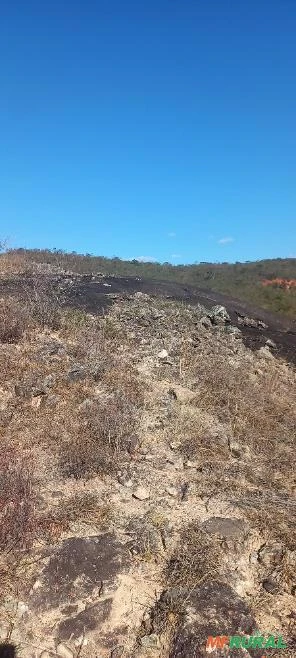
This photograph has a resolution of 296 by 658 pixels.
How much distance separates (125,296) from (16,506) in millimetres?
8077

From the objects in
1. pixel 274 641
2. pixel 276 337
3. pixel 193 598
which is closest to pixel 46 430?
pixel 193 598

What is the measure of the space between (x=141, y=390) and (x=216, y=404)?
3.47 feet

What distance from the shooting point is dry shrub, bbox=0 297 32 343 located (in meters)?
7.73

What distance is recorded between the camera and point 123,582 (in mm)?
3447

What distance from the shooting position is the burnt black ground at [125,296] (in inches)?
404

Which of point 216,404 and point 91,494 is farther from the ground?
point 216,404

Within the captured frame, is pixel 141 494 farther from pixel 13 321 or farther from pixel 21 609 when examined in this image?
pixel 13 321

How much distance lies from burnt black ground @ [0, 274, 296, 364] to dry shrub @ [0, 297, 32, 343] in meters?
1.50

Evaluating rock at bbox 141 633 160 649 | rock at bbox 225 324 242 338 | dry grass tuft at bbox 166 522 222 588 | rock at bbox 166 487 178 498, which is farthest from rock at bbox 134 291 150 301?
rock at bbox 141 633 160 649

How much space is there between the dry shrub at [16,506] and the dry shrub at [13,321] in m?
3.39

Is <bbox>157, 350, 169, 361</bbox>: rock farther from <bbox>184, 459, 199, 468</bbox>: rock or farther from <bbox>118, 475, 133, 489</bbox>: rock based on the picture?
<bbox>118, 475, 133, 489</bbox>: rock

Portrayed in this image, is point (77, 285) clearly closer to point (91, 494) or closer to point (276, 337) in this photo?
point (276, 337)

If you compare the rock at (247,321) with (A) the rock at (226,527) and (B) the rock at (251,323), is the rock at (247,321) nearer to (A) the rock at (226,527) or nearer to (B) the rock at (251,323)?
(B) the rock at (251,323)

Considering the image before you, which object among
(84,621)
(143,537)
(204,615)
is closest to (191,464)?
(143,537)
